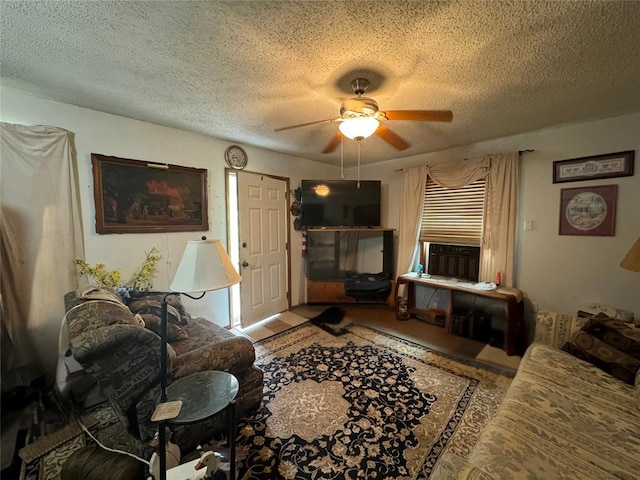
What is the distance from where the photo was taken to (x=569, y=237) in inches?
102

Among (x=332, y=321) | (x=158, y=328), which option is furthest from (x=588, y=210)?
(x=158, y=328)

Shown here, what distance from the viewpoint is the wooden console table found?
2619mm

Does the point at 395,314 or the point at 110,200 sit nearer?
the point at 110,200

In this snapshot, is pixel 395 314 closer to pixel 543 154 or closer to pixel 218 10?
pixel 543 154

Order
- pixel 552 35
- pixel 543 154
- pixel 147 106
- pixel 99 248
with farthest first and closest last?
1. pixel 543 154
2. pixel 99 248
3. pixel 147 106
4. pixel 552 35

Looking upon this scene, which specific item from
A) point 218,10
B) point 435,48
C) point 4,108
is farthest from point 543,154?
point 4,108

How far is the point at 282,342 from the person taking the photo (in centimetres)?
288

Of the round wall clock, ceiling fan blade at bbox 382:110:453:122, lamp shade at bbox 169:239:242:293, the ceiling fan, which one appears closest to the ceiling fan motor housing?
the ceiling fan

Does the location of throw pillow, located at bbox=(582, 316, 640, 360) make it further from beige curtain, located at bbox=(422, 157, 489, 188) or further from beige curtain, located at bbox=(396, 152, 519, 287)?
beige curtain, located at bbox=(422, 157, 489, 188)

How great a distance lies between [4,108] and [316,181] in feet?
9.76

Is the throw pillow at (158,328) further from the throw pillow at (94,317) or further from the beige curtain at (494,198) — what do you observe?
the beige curtain at (494,198)

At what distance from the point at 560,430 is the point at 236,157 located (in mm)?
3487

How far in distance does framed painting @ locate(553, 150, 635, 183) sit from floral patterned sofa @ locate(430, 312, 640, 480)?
1.56 m

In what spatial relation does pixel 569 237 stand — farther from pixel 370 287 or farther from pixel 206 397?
pixel 206 397
